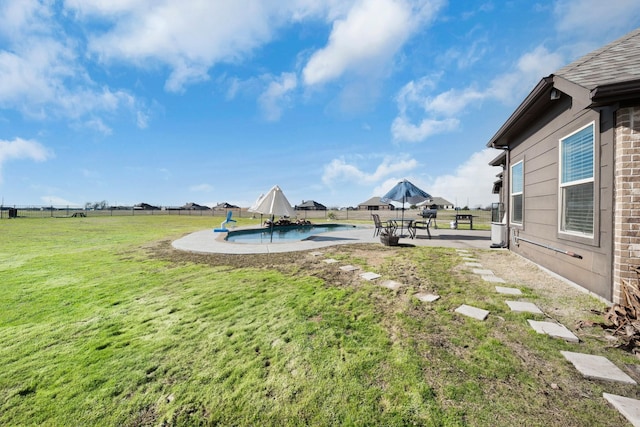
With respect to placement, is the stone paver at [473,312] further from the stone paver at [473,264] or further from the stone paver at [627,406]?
the stone paver at [473,264]

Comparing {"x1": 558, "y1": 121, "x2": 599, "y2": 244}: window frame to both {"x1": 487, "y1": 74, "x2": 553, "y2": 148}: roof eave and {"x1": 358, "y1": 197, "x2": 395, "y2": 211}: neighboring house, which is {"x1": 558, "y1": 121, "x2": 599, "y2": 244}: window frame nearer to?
{"x1": 487, "y1": 74, "x2": 553, "y2": 148}: roof eave

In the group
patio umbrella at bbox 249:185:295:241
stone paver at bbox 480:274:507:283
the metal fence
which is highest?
patio umbrella at bbox 249:185:295:241

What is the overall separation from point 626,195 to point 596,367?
2382mm

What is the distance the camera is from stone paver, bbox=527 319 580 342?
2.47 meters

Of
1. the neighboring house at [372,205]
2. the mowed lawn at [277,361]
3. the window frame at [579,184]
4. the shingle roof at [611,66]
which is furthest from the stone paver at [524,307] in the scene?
the neighboring house at [372,205]

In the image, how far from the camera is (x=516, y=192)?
6.65 meters

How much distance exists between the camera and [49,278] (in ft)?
14.9

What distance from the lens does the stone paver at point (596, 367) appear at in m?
1.87

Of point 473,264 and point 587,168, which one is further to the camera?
point 473,264

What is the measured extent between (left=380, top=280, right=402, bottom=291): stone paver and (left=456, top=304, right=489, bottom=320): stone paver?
3.31ft

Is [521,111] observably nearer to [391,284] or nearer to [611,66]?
[611,66]

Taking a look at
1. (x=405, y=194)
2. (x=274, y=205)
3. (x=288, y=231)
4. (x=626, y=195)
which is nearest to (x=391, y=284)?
(x=626, y=195)

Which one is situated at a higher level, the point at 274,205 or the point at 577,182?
the point at 577,182

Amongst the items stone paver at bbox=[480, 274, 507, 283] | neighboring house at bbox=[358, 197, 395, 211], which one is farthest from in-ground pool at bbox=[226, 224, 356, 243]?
neighboring house at bbox=[358, 197, 395, 211]
